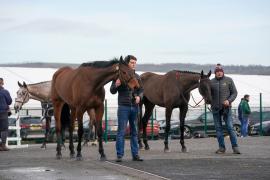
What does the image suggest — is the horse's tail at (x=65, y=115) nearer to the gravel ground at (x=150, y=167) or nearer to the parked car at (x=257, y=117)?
the gravel ground at (x=150, y=167)

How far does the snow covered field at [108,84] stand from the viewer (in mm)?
41062

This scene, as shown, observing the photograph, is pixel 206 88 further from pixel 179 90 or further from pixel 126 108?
pixel 126 108

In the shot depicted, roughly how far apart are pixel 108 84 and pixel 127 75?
28.1 meters

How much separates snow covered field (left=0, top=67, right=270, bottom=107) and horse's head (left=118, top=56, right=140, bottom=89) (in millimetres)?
23194

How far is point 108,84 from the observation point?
41.3 m

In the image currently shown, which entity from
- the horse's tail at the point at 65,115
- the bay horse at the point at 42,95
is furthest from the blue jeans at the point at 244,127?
the horse's tail at the point at 65,115

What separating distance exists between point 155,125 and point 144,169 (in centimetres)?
1854

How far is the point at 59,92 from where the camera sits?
51.5 ft

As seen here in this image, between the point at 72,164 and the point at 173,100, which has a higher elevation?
the point at 173,100

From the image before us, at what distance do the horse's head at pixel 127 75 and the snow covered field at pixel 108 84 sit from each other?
23.2 meters

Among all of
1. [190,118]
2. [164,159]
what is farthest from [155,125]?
[164,159]

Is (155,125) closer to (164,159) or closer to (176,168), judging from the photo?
(164,159)

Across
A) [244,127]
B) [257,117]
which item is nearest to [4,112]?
[244,127]

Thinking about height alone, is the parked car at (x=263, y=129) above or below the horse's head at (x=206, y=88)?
below
